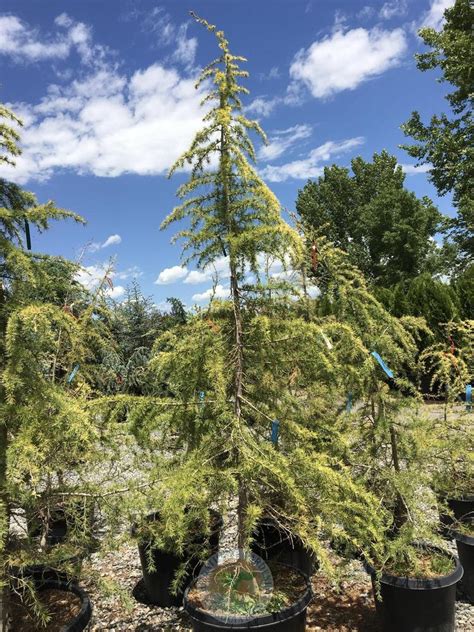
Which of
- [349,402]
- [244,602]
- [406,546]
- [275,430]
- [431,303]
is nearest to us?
[244,602]

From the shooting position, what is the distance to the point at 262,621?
2.45m

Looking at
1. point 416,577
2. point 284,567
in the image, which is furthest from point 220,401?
point 416,577

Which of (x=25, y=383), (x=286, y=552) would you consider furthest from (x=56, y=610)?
(x=286, y=552)

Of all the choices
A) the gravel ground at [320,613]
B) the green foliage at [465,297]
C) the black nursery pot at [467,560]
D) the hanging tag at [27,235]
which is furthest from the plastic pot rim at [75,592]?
the green foliage at [465,297]

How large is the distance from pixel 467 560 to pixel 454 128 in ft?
49.2

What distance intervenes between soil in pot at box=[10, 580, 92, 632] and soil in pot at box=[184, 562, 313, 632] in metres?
0.60

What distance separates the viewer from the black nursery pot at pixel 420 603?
2.84 meters

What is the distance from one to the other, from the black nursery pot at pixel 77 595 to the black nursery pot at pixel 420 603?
1761 mm

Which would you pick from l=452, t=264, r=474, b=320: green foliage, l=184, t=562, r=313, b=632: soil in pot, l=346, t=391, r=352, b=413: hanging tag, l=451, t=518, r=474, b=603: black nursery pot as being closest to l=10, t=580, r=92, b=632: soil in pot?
l=184, t=562, r=313, b=632: soil in pot

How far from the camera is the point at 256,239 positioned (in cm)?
258

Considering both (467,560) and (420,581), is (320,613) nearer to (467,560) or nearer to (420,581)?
(420,581)

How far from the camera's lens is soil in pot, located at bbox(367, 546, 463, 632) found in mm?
2838

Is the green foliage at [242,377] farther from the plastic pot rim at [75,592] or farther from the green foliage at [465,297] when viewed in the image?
the green foliage at [465,297]

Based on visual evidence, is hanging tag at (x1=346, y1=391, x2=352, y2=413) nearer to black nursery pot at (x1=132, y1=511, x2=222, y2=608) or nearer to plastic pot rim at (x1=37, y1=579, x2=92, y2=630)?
black nursery pot at (x1=132, y1=511, x2=222, y2=608)
